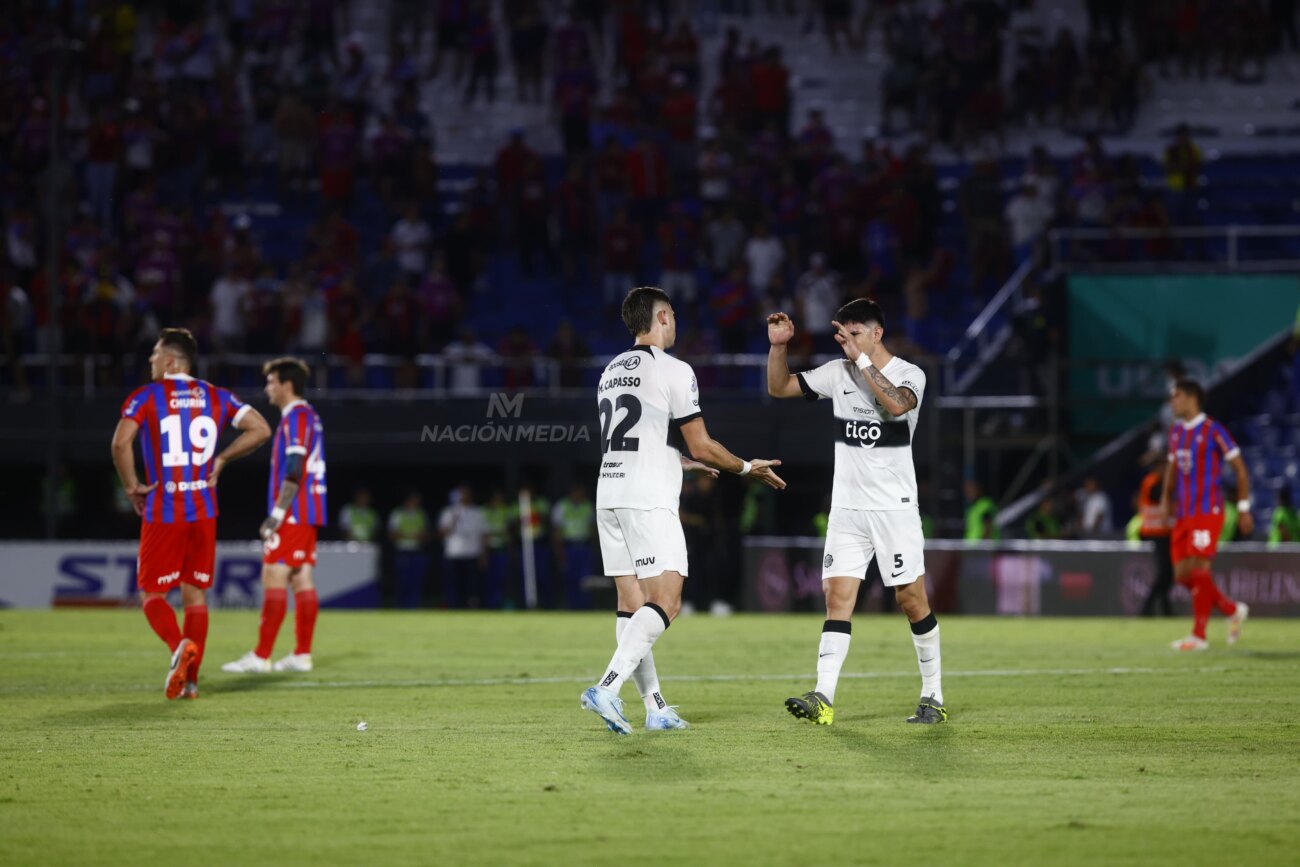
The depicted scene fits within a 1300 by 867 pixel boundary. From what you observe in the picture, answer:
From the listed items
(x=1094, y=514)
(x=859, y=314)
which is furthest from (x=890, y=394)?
(x=1094, y=514)

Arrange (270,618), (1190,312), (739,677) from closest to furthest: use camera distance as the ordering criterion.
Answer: (739,677) < (270,618) < (1190,312)

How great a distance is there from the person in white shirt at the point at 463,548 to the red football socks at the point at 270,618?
1205 centimetres

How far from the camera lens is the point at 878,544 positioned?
10.3 m

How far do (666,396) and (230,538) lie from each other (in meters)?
22.4

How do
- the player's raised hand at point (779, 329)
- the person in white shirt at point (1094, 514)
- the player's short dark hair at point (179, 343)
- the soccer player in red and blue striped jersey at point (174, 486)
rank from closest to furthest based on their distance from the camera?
the player's raised hand at point (779, 329) < the soccer player in red and blue striped jersey at point (174, 486) < the player's short dark hair at point (179, 343) < the person in white shirt at point (1094, 514)

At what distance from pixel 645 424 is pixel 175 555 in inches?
166

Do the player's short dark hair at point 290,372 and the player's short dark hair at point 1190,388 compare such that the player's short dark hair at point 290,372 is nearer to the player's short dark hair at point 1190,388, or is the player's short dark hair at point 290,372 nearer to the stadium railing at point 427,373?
the player's short dark hair at point 1190,388

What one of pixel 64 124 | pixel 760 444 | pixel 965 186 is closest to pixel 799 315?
pixel 760 444

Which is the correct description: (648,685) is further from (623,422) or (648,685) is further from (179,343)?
(179,343)

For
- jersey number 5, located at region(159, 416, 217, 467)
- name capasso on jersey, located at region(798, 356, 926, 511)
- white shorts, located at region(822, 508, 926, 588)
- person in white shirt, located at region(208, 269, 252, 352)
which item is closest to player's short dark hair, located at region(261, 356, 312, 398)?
jersey number 5, located at region(159, 416, 217, 467)

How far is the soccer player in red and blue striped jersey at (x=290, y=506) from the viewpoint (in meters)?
13.9

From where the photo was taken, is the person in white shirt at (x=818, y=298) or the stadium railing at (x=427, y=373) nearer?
the stadium railing at (x=427, y=373)

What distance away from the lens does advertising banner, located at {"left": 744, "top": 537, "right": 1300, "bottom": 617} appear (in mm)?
22609

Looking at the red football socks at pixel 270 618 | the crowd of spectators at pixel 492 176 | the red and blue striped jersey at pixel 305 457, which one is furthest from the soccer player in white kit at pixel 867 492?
the crowd of spectators at pixel 492 176
